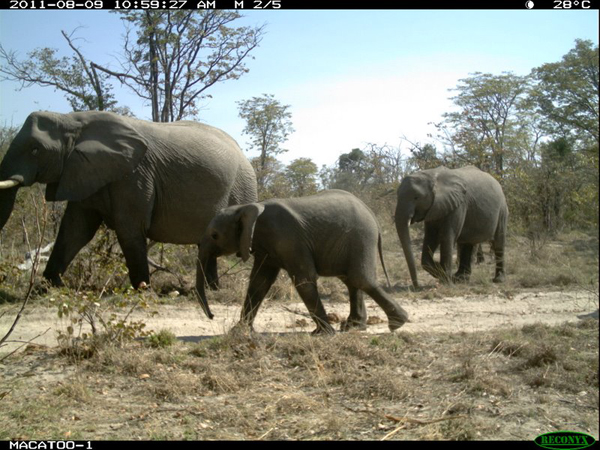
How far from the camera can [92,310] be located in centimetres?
706

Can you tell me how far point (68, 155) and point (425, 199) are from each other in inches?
247

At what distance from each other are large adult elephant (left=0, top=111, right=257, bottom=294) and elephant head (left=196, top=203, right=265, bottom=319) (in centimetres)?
212

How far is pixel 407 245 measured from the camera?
1129cm

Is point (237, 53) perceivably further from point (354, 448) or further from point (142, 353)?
point (354, 448)

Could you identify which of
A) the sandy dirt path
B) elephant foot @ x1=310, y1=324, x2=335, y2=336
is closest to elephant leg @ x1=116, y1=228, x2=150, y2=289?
the sandy dirt path

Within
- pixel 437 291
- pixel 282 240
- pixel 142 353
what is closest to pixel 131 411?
pixel 142 353

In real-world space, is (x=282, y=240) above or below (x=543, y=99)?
below

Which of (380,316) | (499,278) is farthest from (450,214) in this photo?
(380,316)

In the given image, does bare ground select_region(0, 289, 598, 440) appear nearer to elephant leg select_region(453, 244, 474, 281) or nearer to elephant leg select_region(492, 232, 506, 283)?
elephant leg select_region(492, 232, 506, 283)

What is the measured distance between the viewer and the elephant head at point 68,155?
29.7ft

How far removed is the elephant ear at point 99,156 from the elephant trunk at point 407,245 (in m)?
4.60

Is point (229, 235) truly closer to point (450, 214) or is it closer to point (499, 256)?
point (450, 214)

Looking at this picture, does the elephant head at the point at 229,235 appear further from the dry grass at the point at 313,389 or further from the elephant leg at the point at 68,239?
the elephant leg at the point at 68,239

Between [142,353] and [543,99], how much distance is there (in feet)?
53.8
